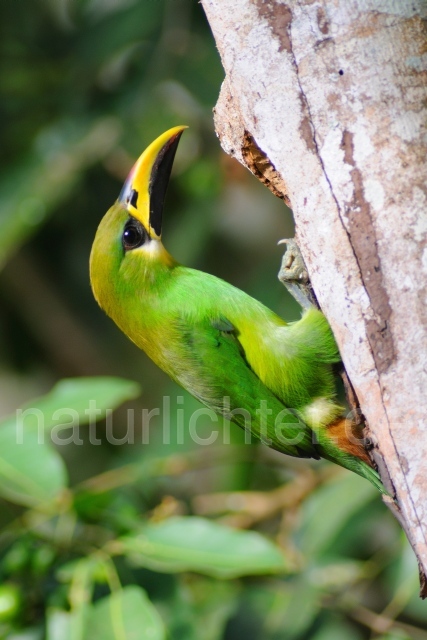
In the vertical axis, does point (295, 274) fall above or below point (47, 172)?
below

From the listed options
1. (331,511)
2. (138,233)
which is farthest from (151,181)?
(331,511)

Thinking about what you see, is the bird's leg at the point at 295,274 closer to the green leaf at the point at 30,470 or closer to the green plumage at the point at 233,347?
the green plumage at the point at 233,347

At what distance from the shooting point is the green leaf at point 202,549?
2887mm

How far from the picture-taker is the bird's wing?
8.98 ft

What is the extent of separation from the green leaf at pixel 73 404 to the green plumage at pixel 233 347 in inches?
13.3

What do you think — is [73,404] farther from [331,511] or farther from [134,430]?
[134,430]

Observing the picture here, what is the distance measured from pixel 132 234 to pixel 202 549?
1187 mm

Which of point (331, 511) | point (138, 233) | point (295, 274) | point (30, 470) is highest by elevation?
point (138, 233)

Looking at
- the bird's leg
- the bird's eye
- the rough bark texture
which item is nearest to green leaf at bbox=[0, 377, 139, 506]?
the bird's eye

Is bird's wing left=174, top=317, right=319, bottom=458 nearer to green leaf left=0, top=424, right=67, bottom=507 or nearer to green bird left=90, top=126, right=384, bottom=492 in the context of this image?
green bird left=90, top=126, right=384, bottom=492

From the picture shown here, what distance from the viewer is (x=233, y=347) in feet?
9.18

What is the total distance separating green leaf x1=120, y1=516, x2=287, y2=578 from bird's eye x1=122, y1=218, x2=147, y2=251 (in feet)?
3.46

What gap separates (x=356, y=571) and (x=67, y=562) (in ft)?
4.57

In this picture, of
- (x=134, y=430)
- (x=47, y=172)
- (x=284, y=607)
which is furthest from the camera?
(x=134, y=430)
